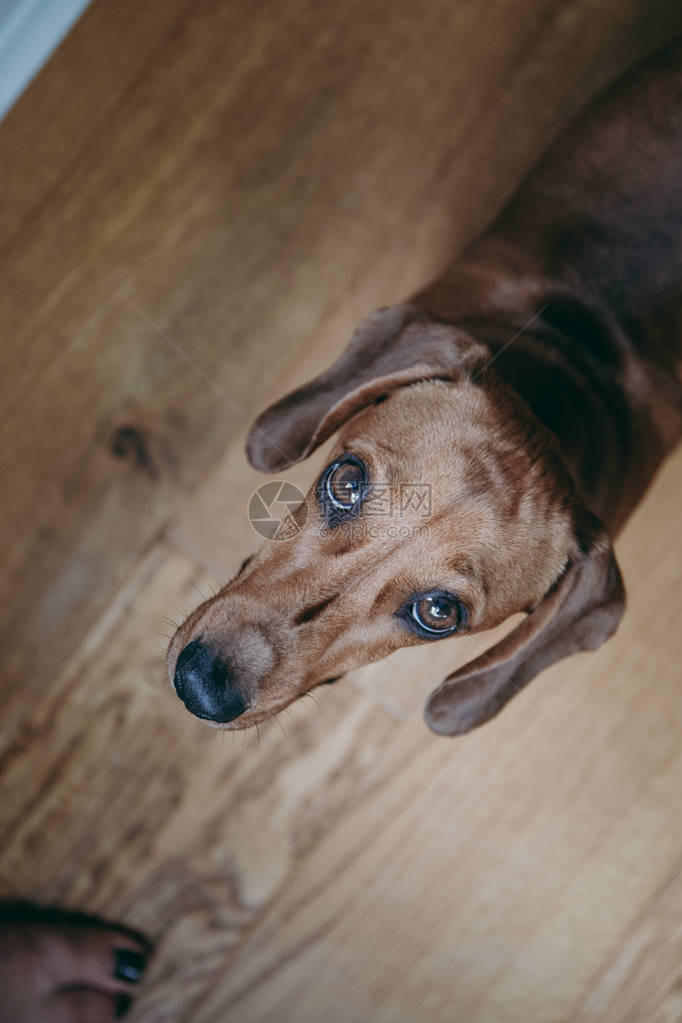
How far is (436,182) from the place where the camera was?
2494mm

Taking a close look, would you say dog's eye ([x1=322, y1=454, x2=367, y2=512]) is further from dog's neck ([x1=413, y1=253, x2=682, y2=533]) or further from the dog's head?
dog's neck ([x1=413, y1=253, x2=682, y2=533])

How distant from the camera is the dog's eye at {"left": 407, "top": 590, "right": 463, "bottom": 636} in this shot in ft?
5.20

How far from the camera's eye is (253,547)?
92.0 inches

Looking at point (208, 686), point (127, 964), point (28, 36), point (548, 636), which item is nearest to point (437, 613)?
point (548, 636)

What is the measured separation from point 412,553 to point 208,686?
1.60ft

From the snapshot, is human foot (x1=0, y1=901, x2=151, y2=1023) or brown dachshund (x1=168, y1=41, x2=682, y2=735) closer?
brown dachshund (x1=168, y1=41, x2=682, y2=735)

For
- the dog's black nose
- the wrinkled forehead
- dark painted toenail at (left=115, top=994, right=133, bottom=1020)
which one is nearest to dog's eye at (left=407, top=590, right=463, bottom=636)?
the wrinkled forehead

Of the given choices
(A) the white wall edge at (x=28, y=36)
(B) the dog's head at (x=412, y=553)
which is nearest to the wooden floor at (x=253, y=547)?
(A) the white wall edge at (x=28, y=36)

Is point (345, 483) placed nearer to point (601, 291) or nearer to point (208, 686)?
point (208, 686)

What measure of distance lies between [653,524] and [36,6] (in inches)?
93.0

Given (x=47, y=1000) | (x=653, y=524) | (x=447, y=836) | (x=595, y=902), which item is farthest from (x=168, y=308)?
(x=595, y=902)

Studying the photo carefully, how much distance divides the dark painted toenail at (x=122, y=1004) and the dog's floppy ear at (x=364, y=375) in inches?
66.4

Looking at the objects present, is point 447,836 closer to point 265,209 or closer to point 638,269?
point 638,269

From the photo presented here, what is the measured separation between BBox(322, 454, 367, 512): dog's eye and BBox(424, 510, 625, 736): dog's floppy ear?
0.50 meters
